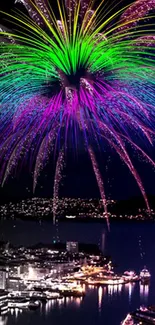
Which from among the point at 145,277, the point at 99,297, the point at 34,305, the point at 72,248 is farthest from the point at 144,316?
the point at 72,248

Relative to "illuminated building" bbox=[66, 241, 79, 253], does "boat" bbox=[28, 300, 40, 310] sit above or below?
above

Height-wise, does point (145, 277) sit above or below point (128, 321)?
below

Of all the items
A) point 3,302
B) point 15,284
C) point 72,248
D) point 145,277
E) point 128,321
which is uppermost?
point 128,321

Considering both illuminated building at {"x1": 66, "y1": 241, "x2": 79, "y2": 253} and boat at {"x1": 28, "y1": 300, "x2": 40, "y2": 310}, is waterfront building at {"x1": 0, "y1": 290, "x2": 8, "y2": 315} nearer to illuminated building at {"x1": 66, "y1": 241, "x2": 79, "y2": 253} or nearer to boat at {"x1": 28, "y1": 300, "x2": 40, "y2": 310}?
boat at {"x1": 28, "y1": 300, "x2": 40, "y2": 310}

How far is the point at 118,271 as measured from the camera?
1806 cm

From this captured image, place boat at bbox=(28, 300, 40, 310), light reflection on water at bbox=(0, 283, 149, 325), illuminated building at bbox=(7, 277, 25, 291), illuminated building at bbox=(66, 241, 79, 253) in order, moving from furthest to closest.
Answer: illuminated building at bbox=(66, 241, 79, 253) → illuminated building at bbox=(7, 277, 25, 291) → boat at bbox=(28, 300, 40, 310) → light reflection on water at bbox=(0, 283, 149, 325)

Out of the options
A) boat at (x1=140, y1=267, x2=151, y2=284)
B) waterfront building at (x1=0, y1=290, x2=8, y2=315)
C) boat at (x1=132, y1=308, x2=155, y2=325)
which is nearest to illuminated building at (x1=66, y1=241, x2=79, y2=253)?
boat at (x1=140, y1=267, x2=151, y2=284)

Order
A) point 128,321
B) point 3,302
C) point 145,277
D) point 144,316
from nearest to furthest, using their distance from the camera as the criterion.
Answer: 1. point 128,321
2. point 144,316
3. point 3,302
4. point 145,277

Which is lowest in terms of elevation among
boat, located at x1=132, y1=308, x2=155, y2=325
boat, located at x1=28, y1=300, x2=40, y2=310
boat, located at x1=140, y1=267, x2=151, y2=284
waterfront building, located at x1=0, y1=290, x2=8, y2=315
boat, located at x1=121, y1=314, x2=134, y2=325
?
boat, located at x1=140, y1=267, x2=151, y2=284

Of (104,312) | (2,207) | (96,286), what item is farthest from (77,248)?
(2,207)

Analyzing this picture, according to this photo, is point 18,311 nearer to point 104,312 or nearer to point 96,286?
point 104,312

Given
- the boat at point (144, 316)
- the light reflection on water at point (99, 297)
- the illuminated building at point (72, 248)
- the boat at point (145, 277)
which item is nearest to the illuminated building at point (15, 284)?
the light reflection on water at point (99, 297)

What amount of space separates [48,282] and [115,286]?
2158mm

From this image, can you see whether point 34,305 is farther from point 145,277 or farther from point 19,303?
point 145,277
